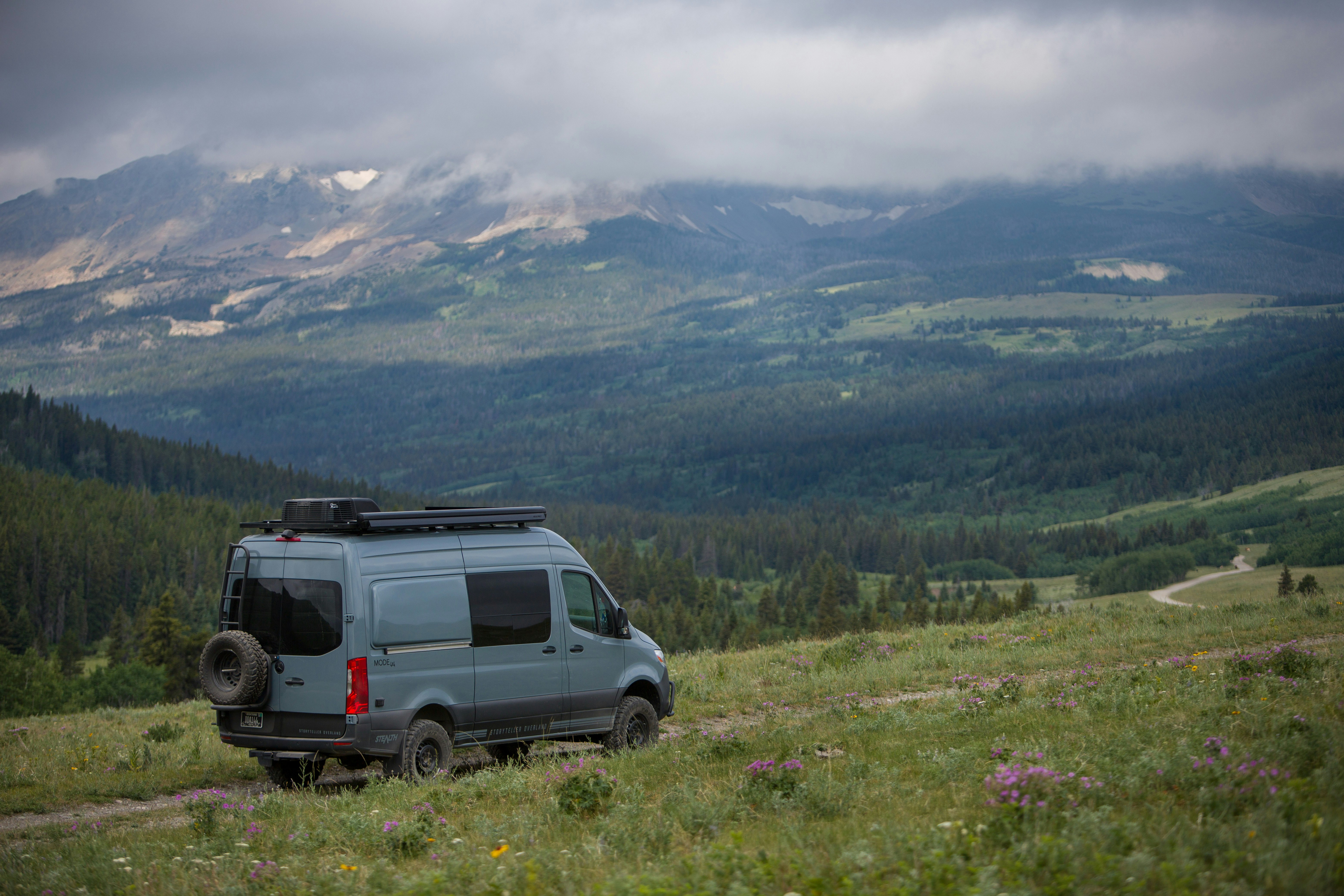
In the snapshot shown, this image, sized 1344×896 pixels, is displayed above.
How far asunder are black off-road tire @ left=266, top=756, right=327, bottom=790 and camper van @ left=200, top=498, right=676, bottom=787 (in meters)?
0.03

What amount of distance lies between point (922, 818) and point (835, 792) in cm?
115

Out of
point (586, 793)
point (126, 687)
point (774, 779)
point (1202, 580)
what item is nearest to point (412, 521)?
point (586, 793)

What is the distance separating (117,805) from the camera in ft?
40.6

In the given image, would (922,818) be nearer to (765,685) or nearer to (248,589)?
(248,589)

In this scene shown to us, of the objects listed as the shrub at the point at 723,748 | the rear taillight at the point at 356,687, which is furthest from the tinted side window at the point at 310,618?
the shrub at the point at 723,748

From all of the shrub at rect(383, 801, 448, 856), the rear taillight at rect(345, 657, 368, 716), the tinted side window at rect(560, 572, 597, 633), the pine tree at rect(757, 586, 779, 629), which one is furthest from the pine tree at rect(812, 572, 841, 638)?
the shrub at rect(383, 801, 448, 856)

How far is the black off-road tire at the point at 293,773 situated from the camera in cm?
1256

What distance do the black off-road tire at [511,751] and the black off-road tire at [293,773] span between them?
2141 mm

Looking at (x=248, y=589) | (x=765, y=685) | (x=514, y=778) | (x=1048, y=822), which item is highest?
(x=248, y=589)

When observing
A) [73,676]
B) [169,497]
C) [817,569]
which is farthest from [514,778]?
[169,497]

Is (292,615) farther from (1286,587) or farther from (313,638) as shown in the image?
(1286,587)

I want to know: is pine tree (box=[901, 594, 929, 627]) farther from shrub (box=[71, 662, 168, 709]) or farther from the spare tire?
the spare tire

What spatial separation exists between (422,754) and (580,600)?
293cm

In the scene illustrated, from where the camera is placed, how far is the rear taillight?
11.6 metres
